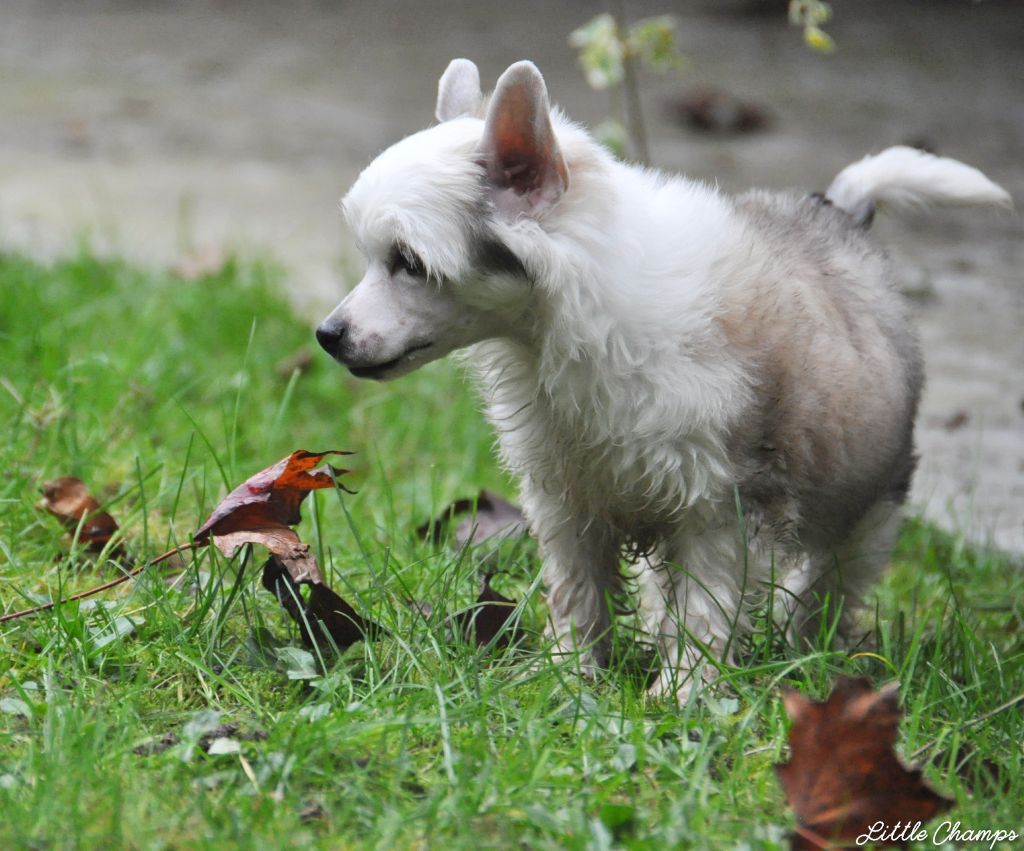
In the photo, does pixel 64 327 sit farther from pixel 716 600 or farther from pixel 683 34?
pixel 683 34

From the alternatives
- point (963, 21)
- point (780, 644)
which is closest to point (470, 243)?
point (780, 644)

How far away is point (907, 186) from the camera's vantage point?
11.1 feet

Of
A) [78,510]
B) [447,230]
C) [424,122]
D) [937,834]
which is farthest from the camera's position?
[424,122]

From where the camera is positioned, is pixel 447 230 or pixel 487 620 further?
pixel 487 620

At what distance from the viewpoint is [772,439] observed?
2.68 m

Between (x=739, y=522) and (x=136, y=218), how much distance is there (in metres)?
4.33

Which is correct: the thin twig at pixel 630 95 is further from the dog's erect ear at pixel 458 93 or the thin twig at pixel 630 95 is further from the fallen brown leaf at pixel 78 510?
the fallen brown leaf at pixel 78 510

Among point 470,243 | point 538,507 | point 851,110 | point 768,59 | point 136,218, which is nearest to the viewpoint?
point 470,243

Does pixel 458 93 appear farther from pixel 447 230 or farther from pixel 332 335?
pixel 332 335

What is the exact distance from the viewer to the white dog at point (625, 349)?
251cm

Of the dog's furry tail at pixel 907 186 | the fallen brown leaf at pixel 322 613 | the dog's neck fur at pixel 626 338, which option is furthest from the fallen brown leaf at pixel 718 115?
the fallen brown leaf at pixel 322 613

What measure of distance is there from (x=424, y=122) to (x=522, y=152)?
5.30m

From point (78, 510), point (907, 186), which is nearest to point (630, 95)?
point (907, 186)

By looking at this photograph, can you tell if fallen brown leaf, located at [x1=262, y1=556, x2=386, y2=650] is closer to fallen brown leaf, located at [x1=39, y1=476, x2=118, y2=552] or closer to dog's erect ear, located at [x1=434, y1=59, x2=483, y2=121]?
fallen brown leaf, located at [x1=39, y1=476, x2=118, y2=552]
